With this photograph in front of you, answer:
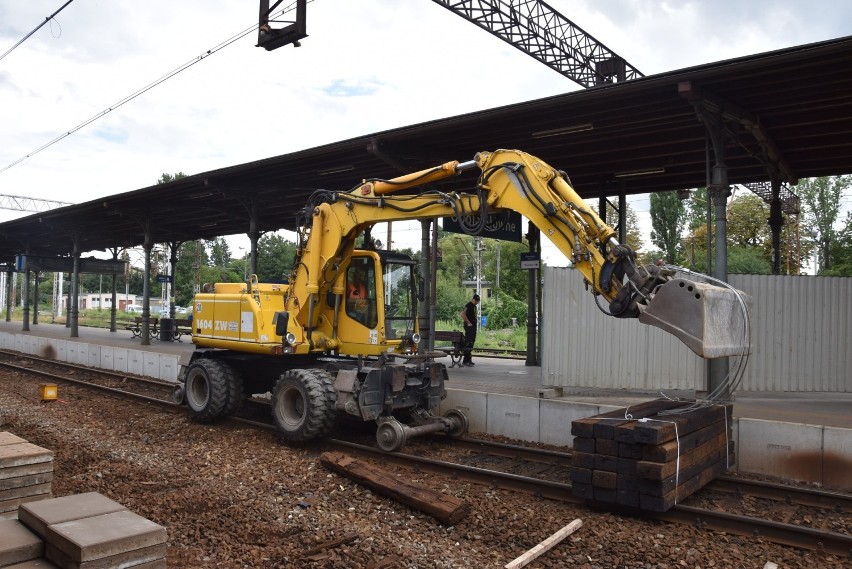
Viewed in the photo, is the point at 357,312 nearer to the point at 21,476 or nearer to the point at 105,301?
the point at 21,476

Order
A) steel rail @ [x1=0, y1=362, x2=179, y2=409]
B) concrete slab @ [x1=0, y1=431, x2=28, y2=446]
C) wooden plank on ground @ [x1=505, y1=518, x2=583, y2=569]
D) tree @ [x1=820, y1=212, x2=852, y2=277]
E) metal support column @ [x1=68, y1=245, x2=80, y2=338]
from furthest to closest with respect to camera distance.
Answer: tree @ [x1=820, y1=212, x2=852, y2=277]
metal support column @ [x1=68, y1=245, x2=80, y2=338]
steel rail @ [x1=0, y1=362, x2=179, y2=409]
concrete slab @ [x1=0, y1=431, x2=28, y2=446]
wooden plank on ground @ [x1=505, y1=518, x2=583, y2=569]

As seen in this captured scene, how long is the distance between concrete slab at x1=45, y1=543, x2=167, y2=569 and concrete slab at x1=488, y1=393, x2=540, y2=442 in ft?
22.7

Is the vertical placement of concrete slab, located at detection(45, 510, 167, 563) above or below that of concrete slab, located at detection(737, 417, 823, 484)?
above

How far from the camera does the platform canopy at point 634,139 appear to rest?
31.0 feet

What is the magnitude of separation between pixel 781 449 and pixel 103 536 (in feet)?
25.5

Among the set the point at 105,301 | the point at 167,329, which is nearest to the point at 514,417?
the point at 167,329

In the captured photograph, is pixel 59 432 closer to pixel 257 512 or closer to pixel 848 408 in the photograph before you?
pixel 257 512

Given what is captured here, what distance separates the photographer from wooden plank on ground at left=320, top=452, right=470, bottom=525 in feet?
21.1

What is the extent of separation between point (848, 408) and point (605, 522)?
22.5 feet

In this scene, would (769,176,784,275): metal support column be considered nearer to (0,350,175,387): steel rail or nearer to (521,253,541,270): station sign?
(521,253,541,270): station sign

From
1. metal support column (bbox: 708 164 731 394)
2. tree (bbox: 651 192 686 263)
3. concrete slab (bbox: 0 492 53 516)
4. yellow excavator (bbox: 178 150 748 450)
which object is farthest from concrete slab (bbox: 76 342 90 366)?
tree (bbox: 651 192 686 263)

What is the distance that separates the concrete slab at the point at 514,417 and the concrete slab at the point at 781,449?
2.90 metres

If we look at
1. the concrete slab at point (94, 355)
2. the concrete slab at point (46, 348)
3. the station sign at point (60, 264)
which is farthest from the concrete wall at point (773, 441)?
the station sign at point (60, 264)

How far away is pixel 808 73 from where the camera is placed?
909 centimetres
